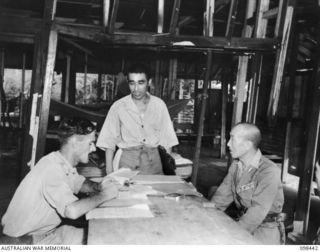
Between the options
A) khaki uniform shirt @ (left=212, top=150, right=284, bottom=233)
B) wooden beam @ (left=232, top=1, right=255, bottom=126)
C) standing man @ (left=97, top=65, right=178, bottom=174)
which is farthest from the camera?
wooden beam @ (left=232, top=1, right=255, bottom=126)

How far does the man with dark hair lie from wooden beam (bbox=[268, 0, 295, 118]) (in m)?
2.20

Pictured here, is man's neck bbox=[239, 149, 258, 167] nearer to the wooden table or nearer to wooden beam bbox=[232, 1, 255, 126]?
the wooden table

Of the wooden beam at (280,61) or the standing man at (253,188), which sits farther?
the wooden beam at (280,61)

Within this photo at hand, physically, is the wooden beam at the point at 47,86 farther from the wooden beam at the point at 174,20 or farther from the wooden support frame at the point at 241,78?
the wooden support frame at the point at 241,78

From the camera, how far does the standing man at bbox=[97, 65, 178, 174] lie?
312cm

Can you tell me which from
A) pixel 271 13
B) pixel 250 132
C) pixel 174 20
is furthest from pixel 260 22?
pixel 250 132

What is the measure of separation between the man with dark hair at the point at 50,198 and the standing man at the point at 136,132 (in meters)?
1.01

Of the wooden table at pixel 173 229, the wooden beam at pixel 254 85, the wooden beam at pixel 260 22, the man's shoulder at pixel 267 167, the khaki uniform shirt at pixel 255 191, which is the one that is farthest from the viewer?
the wooden beam at pixel 254 85

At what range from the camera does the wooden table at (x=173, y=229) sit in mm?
1524

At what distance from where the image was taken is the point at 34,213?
1.92m

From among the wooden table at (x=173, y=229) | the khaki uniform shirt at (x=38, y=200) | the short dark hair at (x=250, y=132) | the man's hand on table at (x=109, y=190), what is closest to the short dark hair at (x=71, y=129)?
the khaki uniform shirt at (x=38, y=200)

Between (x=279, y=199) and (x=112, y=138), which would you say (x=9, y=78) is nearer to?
(x=112, y=138)

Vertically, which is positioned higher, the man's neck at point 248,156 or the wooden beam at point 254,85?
the wooden beam at point 254,85

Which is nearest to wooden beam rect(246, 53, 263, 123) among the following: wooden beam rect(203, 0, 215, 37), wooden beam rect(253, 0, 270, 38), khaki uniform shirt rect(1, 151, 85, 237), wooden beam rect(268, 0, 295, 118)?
wooden beam rect(253, 0, 270, 38)
